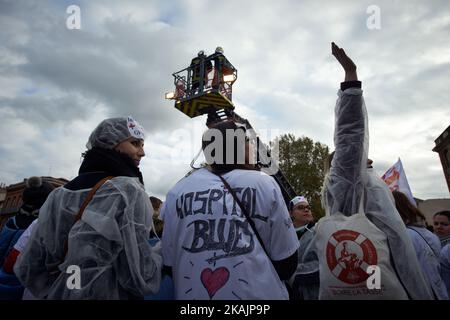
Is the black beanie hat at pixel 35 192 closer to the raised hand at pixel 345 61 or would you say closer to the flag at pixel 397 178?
the raised hand at pixel 345 61

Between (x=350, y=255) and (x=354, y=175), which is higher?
(x=354, y=175)

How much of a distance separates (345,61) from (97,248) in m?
2.18

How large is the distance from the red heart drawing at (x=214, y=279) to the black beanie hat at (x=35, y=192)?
2336 mm

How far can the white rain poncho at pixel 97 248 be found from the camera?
144cm

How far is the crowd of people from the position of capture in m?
1.46

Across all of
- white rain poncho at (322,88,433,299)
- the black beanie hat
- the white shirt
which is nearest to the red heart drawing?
the white shirt

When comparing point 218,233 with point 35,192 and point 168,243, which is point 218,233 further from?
point 35,192

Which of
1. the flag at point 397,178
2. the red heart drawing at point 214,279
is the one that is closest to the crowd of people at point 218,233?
→ the red heart drawing at point 214,279

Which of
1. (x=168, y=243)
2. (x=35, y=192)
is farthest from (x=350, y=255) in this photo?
(x=35, y=192)

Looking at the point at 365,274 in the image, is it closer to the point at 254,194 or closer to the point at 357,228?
the point at 357,228

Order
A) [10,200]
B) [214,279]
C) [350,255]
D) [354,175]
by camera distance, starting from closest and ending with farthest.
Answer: [214,279]
[350,255]
[354,175]
[10,200]

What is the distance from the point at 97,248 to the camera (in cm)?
147

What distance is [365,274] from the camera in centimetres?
158
